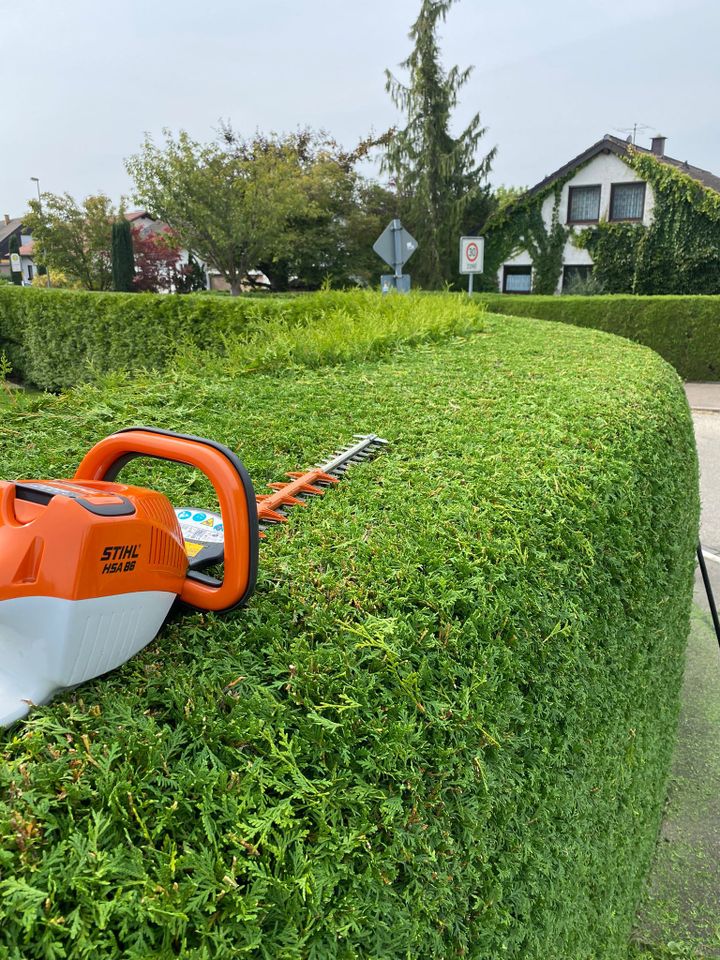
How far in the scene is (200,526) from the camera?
4.63ft

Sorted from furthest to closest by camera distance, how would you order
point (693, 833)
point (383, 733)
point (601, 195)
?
point (601, 195) → point (693, 833) → point (383, 733)

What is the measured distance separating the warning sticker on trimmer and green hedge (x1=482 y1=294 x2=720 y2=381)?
16.5 meters

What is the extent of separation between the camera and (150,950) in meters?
0.66

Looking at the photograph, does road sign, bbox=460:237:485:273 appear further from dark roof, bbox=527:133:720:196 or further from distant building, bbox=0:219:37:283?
distant building, bbox=0:219:37:283

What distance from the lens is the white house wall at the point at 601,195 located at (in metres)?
27.1

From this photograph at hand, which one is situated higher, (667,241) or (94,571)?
(667,241)

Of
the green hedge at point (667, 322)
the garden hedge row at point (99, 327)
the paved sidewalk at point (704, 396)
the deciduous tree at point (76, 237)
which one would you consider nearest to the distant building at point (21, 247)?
the deciduous tree at point (76, 237)

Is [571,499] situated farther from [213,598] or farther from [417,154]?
→ [417,154]

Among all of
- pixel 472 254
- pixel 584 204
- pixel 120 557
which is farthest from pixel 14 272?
pixel 120 557

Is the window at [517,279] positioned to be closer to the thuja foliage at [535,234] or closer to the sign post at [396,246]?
the thuja foliage at [535,234]

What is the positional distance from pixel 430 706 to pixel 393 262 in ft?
30.4

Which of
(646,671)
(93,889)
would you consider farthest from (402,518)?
(646,671)

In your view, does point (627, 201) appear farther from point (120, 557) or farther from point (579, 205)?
point (120, 557)

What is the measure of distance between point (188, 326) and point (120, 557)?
10546mm
